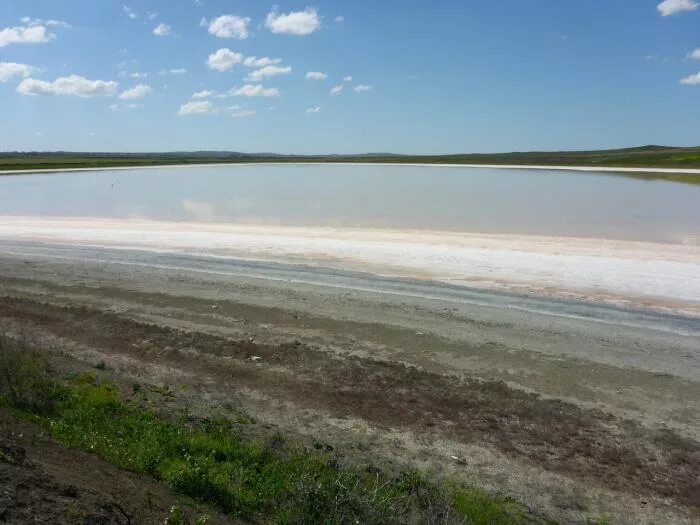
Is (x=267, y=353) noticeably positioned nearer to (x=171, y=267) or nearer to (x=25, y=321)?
(x=25, y=321)

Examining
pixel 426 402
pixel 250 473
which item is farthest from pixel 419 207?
pixel 250 473

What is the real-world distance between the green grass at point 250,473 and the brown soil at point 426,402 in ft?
4.43

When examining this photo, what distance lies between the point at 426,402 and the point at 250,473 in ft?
10.7

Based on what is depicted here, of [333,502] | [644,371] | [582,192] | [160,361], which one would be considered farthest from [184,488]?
[582,192]

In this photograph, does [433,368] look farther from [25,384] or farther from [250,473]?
[25,384]

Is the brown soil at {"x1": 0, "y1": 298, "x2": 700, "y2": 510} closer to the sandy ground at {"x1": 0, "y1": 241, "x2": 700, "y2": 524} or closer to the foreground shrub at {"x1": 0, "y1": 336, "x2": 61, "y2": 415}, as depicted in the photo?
the sandy ground at {"x1": 0, "y1": 241, "x2": 700, "y2": 524}

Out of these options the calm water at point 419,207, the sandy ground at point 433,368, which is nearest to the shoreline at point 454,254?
the sandy ground at point 433,368

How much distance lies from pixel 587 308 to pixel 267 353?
771 cm

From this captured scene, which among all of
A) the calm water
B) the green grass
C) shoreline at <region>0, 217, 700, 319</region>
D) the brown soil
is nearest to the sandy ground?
the brown soil

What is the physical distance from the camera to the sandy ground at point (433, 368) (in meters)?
7.25

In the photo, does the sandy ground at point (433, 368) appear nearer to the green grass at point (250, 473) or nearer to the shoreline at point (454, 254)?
the green grass at point (250, 473)

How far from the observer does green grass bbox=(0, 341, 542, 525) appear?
18.2 ft

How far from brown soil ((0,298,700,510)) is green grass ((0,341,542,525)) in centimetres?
135

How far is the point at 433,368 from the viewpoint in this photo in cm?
1024
